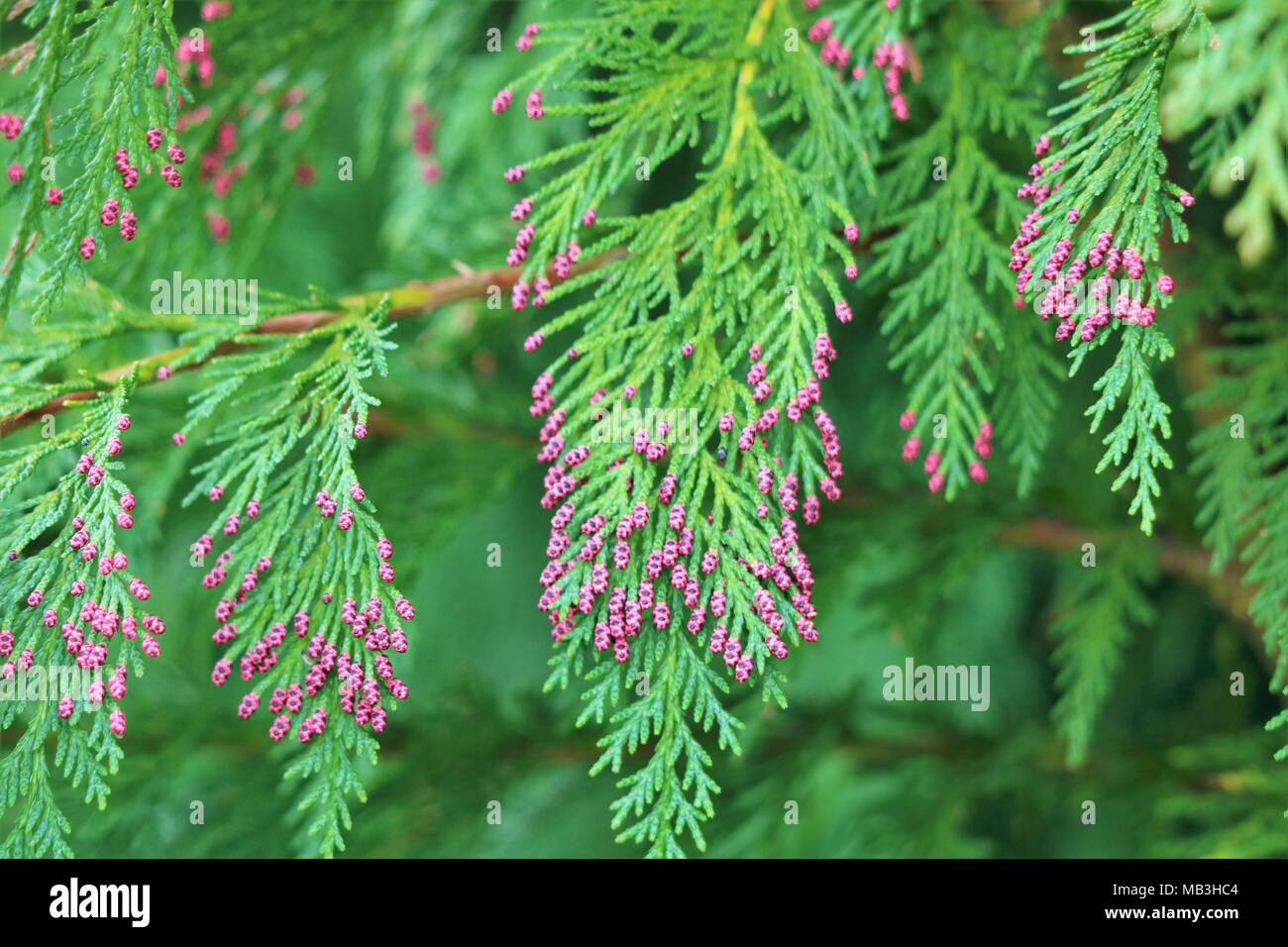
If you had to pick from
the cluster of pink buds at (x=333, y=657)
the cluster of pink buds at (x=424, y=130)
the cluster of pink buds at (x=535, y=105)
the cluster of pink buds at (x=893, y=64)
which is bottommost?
the cluster of pink buds at (x=333, y=657)

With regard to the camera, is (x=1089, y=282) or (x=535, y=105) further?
(x=535, y=105)

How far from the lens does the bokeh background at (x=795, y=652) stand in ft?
7.11

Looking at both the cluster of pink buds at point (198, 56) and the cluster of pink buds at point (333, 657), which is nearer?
the cluster of pink buds at point (333, 657)

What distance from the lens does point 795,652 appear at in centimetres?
218

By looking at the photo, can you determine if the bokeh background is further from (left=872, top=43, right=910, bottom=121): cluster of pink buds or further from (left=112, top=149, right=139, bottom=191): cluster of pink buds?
(left=112, top=149, right=139, bottom=191): cluster of pink buds

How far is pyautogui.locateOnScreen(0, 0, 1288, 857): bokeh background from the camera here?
2166 millimetres

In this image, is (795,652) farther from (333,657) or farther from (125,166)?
(125,166)

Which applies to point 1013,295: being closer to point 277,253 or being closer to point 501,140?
point 501,140

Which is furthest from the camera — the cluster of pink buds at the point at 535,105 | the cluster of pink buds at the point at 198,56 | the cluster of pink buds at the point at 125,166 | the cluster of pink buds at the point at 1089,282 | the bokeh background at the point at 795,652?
the bokeh background at the point at 795,652

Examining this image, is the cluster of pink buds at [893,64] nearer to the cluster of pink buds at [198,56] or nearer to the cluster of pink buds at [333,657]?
the cluster of pink buds at [333,657]

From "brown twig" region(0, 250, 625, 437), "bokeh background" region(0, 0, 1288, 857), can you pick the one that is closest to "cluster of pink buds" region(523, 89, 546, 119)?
"brown twig" region(0, 250, 625, 437)

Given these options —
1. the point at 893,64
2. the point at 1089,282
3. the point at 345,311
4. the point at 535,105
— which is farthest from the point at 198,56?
the point at 1089,282

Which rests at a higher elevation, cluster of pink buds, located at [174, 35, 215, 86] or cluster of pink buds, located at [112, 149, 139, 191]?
cluster of pink buds, located at [174, 35, 215, 86]

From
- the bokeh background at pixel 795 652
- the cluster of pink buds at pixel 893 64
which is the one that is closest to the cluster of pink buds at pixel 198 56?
the bokeh background at pixel 795 652
